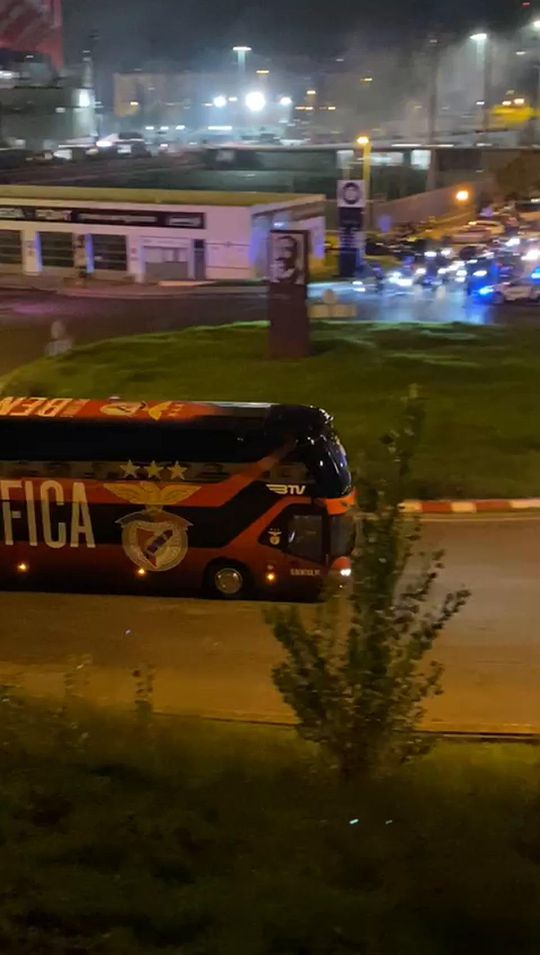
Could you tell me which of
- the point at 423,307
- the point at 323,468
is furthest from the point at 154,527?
the point at 423,307

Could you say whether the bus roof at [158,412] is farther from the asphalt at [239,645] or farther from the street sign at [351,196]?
the street sign at [351,196]

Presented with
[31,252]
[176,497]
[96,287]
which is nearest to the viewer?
[176,497]

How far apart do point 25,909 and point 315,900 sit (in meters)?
1.43

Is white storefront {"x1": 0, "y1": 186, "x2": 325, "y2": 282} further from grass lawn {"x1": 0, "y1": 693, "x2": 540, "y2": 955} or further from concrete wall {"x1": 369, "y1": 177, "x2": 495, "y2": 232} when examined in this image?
grass lawn {"x1": 0, "y1": 693, "x2": 540, "y2": 955}

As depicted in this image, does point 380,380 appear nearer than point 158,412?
No

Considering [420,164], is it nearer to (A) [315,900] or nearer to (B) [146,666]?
(B) [146,666]

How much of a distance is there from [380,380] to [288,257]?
135 inches

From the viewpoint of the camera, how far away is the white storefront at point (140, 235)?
1850 inches

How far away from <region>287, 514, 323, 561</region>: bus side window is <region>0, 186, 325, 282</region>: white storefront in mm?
34857

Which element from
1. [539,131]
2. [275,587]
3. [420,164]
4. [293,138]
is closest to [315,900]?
[275,587]

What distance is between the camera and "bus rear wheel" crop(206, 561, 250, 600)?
13523mm

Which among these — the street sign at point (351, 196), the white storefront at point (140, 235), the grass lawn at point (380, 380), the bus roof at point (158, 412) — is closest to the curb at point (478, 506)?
the grass lawn at point (380, 380)

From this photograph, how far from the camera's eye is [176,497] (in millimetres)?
13148

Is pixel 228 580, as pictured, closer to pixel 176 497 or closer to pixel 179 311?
pixel 176 497
